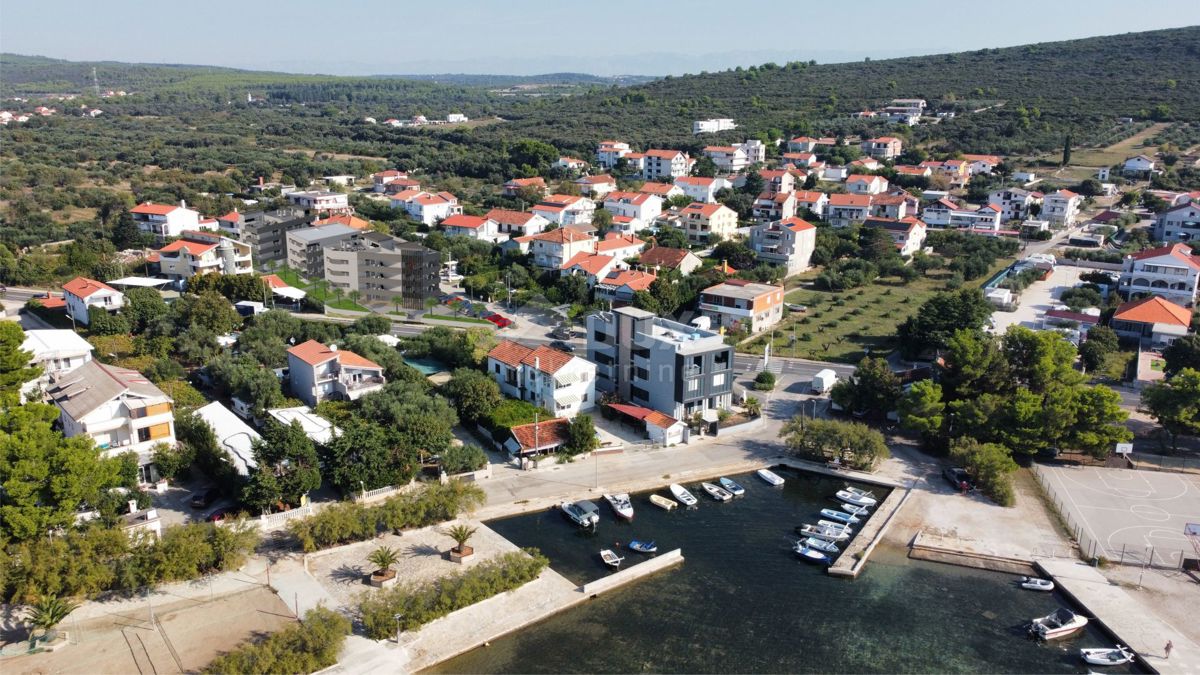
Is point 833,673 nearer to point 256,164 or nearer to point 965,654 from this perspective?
point 965,654

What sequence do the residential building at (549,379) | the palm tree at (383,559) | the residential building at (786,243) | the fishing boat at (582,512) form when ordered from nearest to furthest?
1. the palm tree at (383,559)
2. the fishing boat at (582,512)
3. the residential building at (549,379)
4. the residential building at (786,243)

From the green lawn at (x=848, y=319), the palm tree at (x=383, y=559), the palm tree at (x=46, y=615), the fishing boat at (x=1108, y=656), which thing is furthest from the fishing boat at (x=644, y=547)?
the green lawn at (x=848, y=319)

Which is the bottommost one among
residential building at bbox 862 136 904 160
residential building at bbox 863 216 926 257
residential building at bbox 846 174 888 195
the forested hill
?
residential building at bbox 863 216 926 257

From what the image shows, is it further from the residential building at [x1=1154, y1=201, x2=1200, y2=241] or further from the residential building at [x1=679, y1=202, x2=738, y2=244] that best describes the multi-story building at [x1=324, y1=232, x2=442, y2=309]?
→ the residential building at [x1=1154, y1=201, x2=1200, y2=241]

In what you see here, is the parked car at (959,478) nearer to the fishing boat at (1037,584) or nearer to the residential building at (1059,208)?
the fishing boat at (1037,584)

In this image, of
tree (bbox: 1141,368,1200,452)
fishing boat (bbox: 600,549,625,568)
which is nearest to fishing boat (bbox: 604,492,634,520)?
fishing boat (bbox: 600,549,625,568)

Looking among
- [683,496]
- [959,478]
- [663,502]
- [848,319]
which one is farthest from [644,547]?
[848,319]
